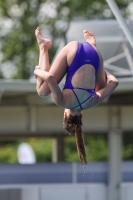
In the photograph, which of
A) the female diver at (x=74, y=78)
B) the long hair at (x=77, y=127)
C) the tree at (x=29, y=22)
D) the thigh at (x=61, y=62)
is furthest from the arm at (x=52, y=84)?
the tree at (x=29, y=22)

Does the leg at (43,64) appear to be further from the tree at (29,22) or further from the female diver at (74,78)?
the tree at (29,22)

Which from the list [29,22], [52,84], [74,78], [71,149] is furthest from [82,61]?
[71,149]

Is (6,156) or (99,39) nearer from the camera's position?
(99,39)

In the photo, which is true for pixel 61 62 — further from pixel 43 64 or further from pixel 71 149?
pixel 71 149

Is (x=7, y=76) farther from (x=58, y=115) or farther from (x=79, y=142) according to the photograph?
(x=79, y=142)

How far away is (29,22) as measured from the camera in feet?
105

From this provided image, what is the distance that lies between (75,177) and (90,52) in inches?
335

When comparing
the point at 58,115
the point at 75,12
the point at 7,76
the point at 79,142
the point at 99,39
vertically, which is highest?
the point at 75,12

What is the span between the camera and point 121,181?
1611cm

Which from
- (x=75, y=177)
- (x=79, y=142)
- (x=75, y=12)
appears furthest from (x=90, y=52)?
(x=75, y=12)

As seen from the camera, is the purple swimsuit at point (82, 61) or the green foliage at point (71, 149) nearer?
the purple swimsuit at point (82, 61)

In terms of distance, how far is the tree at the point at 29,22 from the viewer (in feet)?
104

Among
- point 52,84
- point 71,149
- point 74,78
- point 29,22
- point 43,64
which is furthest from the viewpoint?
point 71,149

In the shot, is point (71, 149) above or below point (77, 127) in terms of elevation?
above
